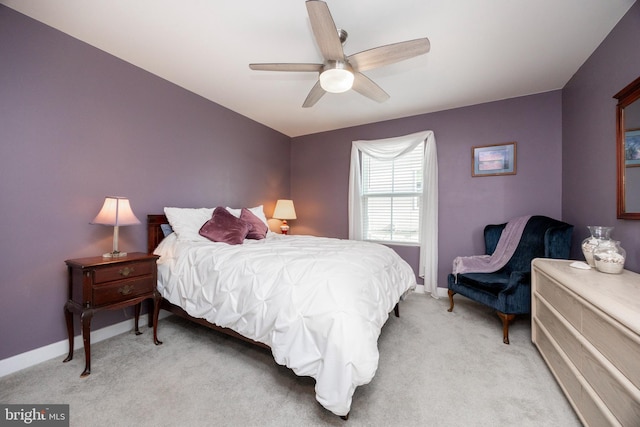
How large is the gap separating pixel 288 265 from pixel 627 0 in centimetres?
286

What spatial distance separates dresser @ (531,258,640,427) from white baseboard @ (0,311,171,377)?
3355 mm

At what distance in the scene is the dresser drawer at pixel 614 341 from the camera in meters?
0.94

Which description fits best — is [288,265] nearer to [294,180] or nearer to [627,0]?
[627,0]

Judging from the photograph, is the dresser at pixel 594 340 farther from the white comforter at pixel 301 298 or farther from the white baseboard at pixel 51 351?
the white baseboard at pixel 51 351

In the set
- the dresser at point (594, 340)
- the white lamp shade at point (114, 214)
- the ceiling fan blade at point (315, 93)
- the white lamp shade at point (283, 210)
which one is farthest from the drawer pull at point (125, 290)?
the dresser at point (594, 340)

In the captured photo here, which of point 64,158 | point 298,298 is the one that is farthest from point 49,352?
point 298,298

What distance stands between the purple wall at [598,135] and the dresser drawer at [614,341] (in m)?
0.91

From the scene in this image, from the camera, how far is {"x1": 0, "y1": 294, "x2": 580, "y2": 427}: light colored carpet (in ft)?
4.55

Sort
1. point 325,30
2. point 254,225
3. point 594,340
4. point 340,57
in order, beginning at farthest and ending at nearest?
point 254,225 → point 340,57 → point 325,30 → point 594,340

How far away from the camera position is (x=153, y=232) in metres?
2.58

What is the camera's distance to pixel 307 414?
1404 millimetres

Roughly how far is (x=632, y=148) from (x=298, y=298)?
8.15ft

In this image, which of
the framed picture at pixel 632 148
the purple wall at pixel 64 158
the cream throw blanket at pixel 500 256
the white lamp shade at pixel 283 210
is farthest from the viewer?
the white lamp shade at pixel 283 210

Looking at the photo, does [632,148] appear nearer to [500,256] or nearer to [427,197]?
[500,256]
